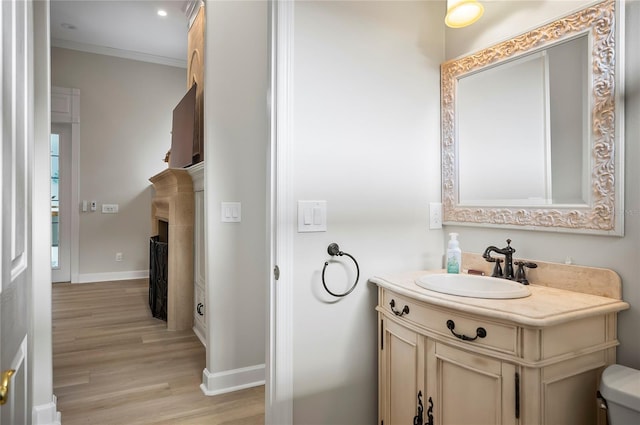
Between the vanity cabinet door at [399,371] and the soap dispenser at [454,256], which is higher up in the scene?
the soap dispenser at [454,256]

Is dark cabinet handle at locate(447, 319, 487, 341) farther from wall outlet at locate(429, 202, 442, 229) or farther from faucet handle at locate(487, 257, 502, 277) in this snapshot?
wall outlet at locate(429, 202, 442, 229)

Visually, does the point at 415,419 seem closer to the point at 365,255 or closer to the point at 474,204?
the point at 365,255

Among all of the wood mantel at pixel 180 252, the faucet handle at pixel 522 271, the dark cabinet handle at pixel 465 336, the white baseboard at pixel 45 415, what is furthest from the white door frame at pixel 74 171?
the faucet handle at pixel 522 271

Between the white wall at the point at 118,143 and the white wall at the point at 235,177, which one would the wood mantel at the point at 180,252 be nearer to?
the white wall at the point at 235,177

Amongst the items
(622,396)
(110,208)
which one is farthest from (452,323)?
(110,208)

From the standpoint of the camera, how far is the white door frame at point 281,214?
1464mm

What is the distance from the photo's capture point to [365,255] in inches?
64.9

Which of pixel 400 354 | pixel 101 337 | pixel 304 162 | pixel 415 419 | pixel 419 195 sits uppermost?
pixel 304 162

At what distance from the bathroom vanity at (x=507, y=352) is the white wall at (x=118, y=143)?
5.00 m

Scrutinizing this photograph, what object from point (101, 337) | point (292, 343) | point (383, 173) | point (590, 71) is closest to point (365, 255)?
point (383, 173)

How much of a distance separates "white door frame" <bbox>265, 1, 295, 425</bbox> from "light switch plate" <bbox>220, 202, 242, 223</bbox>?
3.10 feet

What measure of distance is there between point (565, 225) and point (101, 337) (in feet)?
11.3

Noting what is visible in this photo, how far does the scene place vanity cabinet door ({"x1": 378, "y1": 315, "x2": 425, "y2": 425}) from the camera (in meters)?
1.37

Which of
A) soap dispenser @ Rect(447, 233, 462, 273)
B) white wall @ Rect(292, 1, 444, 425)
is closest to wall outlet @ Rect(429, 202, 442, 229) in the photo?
white wall @ Rect(292, 1, 444, 425)
